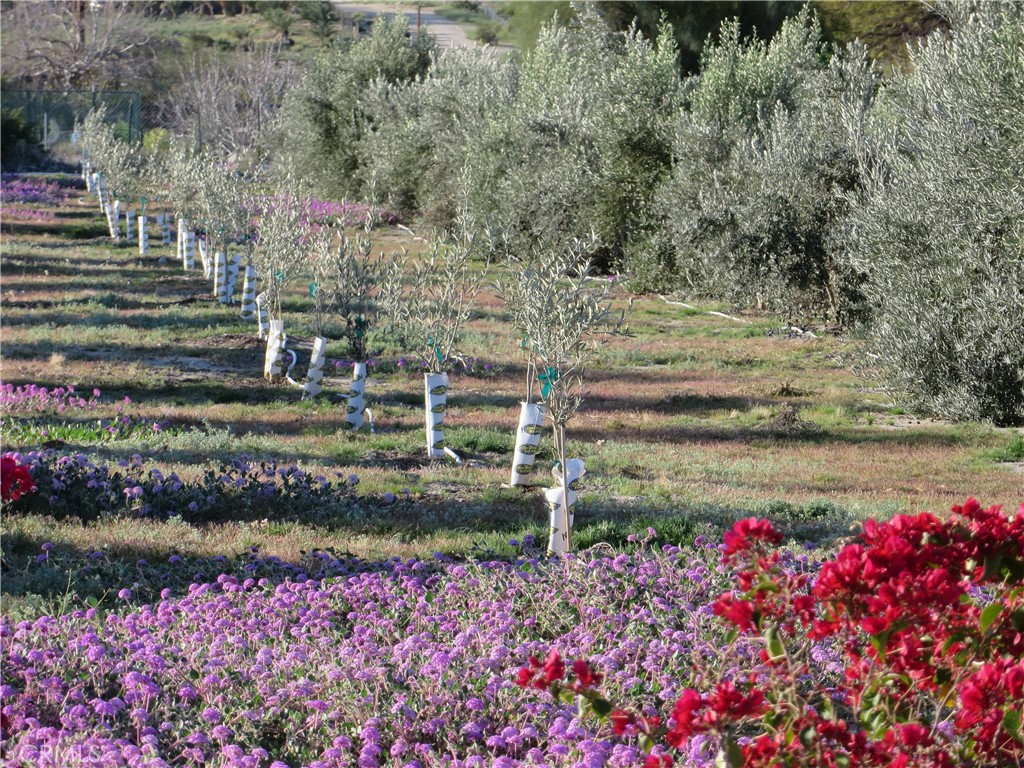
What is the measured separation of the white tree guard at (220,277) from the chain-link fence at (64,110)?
3774 centimetres

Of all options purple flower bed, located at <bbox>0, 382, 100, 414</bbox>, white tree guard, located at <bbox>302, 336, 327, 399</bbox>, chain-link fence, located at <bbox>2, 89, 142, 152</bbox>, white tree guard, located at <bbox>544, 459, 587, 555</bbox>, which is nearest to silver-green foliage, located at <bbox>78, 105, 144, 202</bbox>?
chain-link fence, located at <bbox>2, 89, 142, 152</bbox>

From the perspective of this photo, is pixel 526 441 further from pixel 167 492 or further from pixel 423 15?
pixel 423 15

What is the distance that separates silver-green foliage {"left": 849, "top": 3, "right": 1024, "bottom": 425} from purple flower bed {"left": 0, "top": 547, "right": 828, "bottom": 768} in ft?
28.0

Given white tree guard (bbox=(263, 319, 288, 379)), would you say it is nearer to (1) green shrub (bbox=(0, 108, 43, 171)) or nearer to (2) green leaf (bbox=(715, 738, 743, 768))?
(2) green leaf (bbox=(715, 738, 743, 768))

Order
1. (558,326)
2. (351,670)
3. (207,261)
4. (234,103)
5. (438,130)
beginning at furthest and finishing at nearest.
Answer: (234,103), (438,130), (207,261), (558,326), (351,670)

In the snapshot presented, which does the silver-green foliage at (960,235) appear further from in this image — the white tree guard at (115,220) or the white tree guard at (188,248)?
the white tree guard at (115,220)

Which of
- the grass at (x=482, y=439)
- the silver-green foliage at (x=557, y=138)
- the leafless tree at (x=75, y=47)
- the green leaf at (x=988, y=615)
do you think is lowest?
the grass at (x=482, y=439)

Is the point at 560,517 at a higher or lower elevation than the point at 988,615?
lower

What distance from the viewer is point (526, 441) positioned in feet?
32.0

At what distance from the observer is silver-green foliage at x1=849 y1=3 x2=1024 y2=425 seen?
518 inches

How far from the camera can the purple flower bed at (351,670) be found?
425cm

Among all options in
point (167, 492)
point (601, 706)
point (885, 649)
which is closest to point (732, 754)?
point (601, 706)

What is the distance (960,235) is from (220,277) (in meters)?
14.6

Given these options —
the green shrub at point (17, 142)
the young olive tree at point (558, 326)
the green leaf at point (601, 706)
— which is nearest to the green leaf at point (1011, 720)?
the green leaf at point (601, 706)
